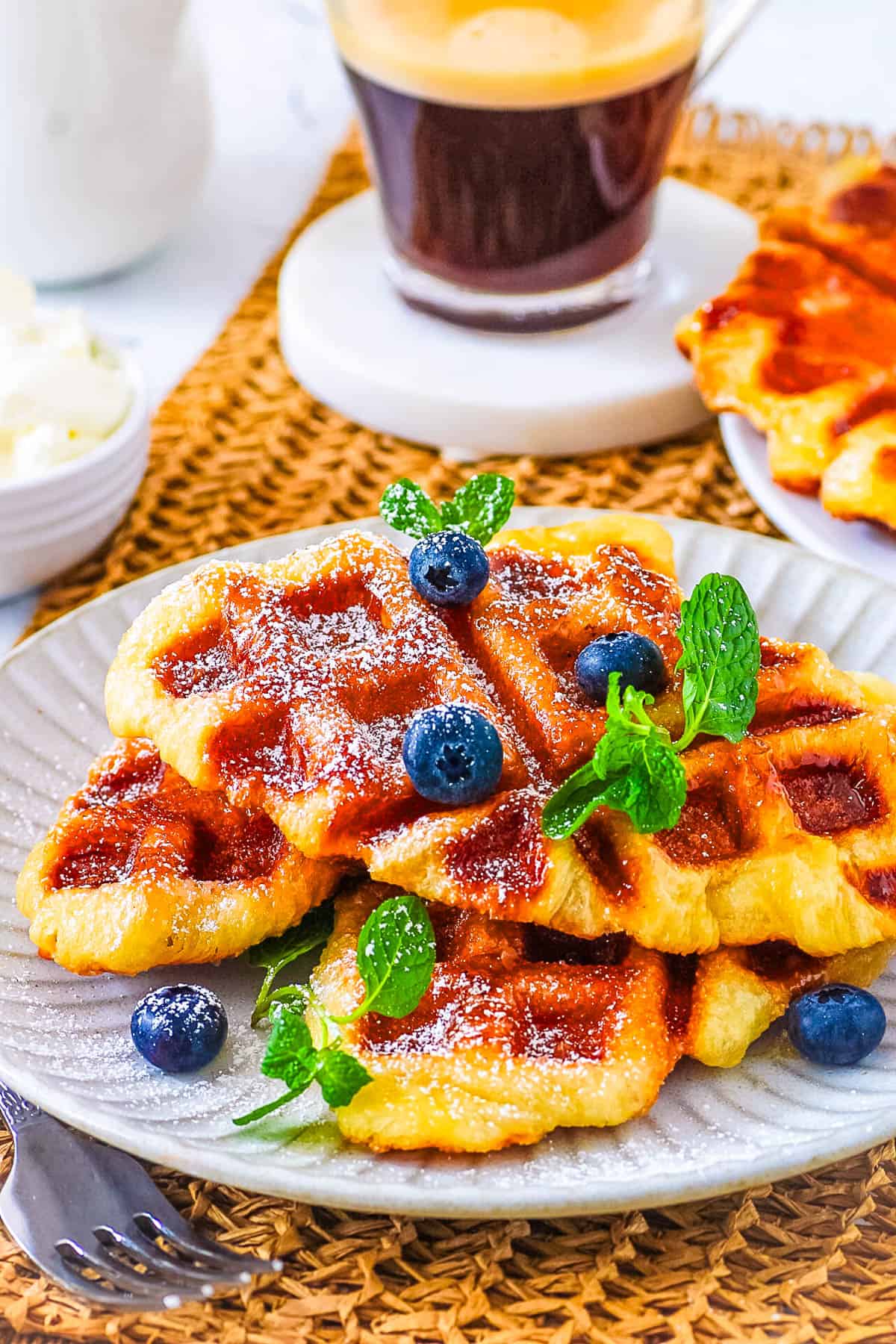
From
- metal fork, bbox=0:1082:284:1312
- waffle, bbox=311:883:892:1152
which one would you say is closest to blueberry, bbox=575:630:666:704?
waffle, bbox=311:883:892:1152

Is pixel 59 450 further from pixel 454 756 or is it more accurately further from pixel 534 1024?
pixel 534 1024

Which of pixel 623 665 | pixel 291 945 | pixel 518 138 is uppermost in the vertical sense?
pixel 518 138

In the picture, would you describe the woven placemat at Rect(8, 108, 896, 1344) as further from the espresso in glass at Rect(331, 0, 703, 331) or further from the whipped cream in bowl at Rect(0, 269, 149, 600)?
the espresso in glass at Rect(331, 0, 703, 331)

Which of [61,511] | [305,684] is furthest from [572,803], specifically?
[61,511]

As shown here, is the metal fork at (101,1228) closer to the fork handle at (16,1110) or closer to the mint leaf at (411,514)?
the fork handle at (16,1110)

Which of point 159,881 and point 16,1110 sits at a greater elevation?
point 159,881

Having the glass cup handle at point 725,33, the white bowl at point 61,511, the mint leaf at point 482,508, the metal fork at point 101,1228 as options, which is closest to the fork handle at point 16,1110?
the metal fork at point 101,1228

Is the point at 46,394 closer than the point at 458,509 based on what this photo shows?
No
